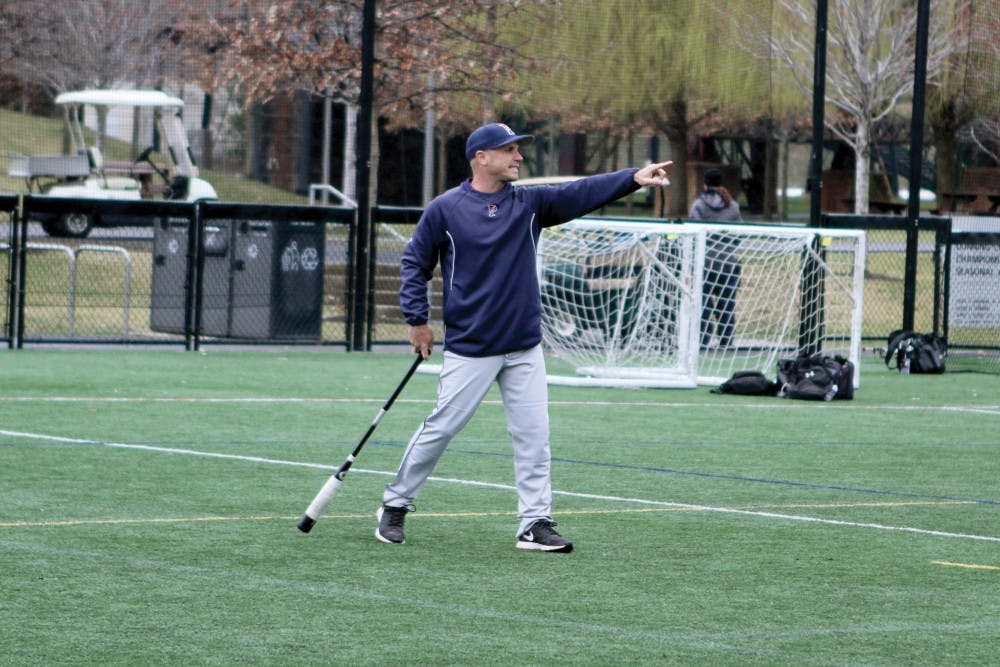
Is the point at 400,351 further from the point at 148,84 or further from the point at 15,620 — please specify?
the point at 15,620

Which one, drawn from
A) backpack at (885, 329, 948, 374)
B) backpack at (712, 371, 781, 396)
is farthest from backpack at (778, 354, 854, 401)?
backpack at (885, 329, 948, 374)

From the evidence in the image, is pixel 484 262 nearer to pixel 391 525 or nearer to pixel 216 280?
pixel 391 525

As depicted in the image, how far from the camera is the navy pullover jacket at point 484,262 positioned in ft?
25.2

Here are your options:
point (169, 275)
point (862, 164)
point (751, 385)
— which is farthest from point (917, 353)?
point (862, 164)

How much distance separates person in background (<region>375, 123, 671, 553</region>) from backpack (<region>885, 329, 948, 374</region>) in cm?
1136

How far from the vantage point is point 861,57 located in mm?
33469

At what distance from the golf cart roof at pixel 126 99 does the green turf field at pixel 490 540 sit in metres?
8.42

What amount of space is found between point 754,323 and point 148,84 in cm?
1071

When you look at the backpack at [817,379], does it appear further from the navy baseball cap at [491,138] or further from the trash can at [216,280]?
the navy baseball cap at [491,138]

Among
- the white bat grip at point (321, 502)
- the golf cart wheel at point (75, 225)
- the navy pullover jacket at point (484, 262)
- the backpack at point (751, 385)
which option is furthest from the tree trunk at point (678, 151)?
the white bat grip at point (321, 502)

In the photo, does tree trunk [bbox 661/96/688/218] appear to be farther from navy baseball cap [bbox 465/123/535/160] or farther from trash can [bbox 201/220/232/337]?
navy baseball cap [bbox 465/123/535/160]

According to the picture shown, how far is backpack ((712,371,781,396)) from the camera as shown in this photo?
51.6ft

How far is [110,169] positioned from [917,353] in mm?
11676

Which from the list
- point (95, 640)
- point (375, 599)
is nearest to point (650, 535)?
point (375, 599)
